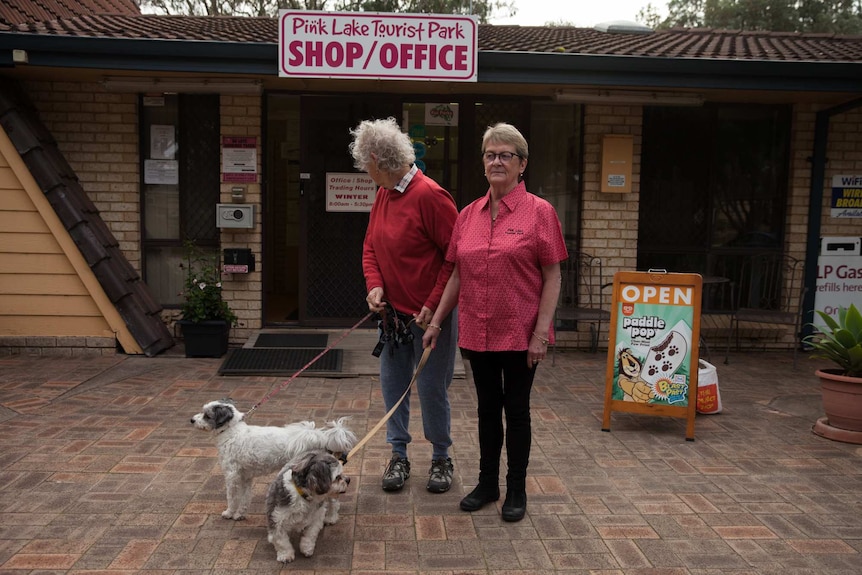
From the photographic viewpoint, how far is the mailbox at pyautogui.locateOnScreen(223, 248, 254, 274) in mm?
7551

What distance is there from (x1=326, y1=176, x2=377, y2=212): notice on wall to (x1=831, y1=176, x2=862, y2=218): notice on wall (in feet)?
16.8

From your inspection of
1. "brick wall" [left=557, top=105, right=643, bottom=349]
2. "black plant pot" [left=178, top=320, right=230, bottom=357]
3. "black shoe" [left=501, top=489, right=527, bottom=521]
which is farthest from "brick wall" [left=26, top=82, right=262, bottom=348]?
"black shoe" [left=501, top=489, right=527, bottom=521]

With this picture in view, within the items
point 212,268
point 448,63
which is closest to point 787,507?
point 448,63

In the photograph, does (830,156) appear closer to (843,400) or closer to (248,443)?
(843,400)

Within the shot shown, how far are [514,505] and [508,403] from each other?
523mm

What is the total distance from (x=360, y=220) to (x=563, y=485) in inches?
177

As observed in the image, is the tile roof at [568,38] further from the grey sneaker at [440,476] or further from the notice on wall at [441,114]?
the grey sneaker at [440,476]

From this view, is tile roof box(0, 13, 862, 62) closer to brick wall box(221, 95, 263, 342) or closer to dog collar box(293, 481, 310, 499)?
brick wall box(221, 95, 263, 342)

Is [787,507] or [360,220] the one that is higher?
[360,220]

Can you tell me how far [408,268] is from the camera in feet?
12.4

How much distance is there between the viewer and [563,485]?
4.07m

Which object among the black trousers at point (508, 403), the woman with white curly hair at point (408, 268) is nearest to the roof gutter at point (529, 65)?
the woman with white curly hair at point (408, 268)

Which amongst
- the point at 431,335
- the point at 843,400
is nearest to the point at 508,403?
the point at 431,335

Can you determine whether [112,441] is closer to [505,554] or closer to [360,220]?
[505,554]
